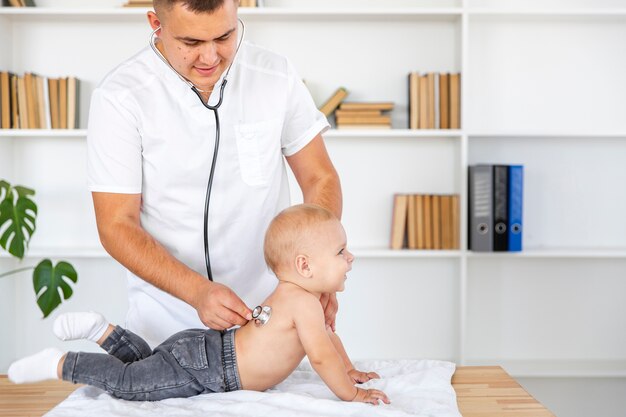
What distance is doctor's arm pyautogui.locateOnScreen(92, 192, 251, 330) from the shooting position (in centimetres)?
152

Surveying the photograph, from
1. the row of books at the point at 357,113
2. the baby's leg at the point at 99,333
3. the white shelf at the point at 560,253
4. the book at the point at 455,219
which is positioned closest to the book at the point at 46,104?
the row of books at the point at 357,113

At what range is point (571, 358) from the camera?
12.0 ft

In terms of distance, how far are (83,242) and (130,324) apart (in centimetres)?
178

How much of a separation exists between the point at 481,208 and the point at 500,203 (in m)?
0.08

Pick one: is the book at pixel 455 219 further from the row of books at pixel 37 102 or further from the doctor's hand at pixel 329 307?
the doctor's hand at pixel 329 307

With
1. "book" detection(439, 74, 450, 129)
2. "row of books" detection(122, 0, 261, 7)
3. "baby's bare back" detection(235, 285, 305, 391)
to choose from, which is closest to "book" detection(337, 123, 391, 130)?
"book" detection(439, 74, 450, 129)

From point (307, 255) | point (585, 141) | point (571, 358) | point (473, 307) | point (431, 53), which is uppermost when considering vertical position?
point (431, 53)

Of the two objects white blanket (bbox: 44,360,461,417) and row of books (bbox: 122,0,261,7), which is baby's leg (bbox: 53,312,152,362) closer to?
white blanket (bbox: 44,360,461,417)

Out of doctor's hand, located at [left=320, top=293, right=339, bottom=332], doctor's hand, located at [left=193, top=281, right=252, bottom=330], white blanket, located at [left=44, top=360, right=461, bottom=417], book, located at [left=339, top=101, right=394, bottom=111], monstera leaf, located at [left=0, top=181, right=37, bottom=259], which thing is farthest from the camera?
book, located at [left=339, top=101, right=394, bottom=111]

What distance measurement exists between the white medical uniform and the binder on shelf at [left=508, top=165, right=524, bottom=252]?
1.55 meters

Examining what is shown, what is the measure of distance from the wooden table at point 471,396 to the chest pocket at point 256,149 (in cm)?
A: 60

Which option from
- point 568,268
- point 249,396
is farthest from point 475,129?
point 249,396

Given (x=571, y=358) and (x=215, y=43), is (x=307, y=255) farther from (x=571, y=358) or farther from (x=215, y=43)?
(x=571, y=358)

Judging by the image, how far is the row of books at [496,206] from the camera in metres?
3.31
